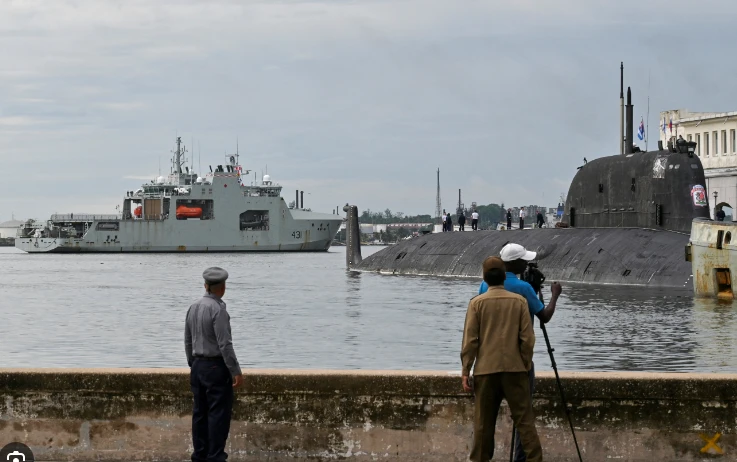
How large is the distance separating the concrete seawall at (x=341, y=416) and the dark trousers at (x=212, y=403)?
1.91ft

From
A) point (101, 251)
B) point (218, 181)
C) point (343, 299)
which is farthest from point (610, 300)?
point (101, 251)

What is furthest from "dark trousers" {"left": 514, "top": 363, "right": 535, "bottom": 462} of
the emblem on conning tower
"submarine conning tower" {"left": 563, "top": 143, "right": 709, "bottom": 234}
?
the emblem on conning tower

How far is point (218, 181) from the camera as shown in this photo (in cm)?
12262

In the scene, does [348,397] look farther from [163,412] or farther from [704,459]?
[704,459]

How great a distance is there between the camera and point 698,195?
35000mm

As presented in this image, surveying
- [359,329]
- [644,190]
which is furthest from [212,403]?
[644,190]

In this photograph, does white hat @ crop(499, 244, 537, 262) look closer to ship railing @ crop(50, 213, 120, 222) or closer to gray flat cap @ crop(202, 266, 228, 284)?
gray flat cap @ crop(202, 266, 228, 284)

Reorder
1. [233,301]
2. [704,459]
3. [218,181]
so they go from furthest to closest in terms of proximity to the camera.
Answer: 1. [218,181]
2. [233,301]
3. [704,459]

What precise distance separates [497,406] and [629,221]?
102ft

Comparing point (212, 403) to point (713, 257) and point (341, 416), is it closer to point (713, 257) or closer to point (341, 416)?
point (341, 416)

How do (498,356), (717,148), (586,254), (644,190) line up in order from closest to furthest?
(498,356) → (644,190) → (586,254) → (717,148)

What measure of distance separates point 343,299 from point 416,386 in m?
31.2

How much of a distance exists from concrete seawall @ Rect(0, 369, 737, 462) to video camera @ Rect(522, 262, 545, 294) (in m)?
0.68

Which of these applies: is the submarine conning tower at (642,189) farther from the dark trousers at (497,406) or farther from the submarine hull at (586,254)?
the dark trousers at (497,406)
